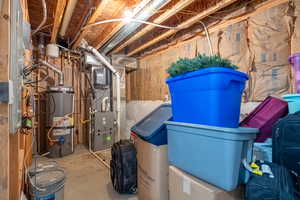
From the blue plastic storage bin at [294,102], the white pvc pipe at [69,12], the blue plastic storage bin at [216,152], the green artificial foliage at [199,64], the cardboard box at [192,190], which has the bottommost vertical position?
the cardboard box at [192,190]

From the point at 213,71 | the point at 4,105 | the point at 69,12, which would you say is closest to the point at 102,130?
the point at 69,12

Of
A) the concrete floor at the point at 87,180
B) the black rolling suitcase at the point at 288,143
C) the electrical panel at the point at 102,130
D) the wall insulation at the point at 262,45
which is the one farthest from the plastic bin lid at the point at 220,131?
the electrical panel at the point at 102,130

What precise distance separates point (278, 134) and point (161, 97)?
2.52 meters

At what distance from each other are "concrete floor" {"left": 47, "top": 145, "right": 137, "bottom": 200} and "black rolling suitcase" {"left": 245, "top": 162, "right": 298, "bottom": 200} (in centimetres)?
148

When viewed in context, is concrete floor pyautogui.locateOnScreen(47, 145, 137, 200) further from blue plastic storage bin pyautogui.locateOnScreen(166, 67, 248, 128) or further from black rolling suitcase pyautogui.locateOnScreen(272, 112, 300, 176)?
black rolling suitcase pyautogui.locateOnScreen(272, 112, 300, 176)

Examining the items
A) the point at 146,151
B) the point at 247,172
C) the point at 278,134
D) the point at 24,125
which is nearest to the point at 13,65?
the point at 24,125

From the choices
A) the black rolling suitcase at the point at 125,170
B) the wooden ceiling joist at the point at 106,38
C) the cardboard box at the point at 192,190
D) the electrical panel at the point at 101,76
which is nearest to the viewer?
the cardboard box at the point at 192,190

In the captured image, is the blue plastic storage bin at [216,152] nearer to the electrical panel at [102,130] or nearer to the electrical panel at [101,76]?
the electrical panel at [102,130]

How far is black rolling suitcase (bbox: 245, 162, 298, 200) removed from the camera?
0.90 m

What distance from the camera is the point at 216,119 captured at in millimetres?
1066

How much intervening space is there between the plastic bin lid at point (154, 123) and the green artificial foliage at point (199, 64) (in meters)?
0.49

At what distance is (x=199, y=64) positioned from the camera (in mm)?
1148

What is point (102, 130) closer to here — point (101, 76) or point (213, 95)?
point (101, 76)

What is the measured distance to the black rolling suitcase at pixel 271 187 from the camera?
898 millimetres
